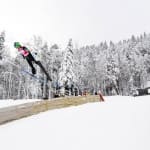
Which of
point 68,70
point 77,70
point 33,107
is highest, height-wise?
point 77,70

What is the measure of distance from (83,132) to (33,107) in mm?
6281

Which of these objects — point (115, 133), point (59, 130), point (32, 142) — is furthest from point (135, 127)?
point (32, 142)

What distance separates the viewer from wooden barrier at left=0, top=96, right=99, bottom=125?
45.4 ft

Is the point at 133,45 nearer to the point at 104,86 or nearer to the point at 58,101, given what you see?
the point at 104,86

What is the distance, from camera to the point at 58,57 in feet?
206

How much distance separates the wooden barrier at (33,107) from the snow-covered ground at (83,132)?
79cm

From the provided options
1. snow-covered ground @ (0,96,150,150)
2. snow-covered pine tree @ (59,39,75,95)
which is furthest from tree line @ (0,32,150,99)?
snow-covered ground @ (0,96,150,150)

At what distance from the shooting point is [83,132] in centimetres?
1010

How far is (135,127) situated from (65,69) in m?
37.6

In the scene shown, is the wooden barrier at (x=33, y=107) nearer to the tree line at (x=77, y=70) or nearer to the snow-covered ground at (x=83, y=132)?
the snow-covered ground at (x=83, y=132)

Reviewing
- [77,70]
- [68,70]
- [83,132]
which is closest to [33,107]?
[83,132]

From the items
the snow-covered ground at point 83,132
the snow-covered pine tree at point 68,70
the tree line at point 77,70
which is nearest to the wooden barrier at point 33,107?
the snow-covered ground at point 83,132

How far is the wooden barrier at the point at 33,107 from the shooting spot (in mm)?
13823

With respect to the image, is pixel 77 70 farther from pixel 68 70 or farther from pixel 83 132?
pixel 83 132
